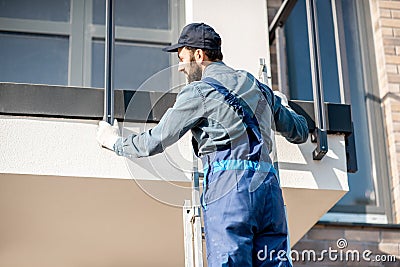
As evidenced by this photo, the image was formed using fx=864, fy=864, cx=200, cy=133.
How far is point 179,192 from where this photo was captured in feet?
13.4

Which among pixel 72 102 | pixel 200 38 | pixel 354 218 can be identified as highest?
pixel 200 38

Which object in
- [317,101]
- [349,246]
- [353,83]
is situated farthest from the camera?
[353,83]

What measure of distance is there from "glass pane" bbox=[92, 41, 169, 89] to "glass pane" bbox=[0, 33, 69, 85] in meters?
0.21

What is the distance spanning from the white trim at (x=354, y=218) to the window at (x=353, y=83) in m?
0.03

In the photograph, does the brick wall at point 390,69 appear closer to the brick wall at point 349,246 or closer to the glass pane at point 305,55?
the brick wall at point 349,246

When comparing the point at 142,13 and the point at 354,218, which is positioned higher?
the point at 142,13

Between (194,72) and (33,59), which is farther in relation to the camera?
(33,59)

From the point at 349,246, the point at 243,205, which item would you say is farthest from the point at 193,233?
the point at 349,246

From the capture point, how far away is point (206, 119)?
11.4 ft

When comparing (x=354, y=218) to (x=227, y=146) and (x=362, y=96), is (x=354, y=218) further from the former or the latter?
(x=227, y=146)

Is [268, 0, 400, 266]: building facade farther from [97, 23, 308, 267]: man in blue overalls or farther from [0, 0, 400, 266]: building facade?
[97, 23, 308, 267]: man in blue overalls

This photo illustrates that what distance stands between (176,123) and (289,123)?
0.65 m

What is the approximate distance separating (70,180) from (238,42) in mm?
1239

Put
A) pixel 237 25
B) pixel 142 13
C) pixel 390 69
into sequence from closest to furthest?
1. pixel 237 25
2. pixel 142 13
3. pixel 390 69
